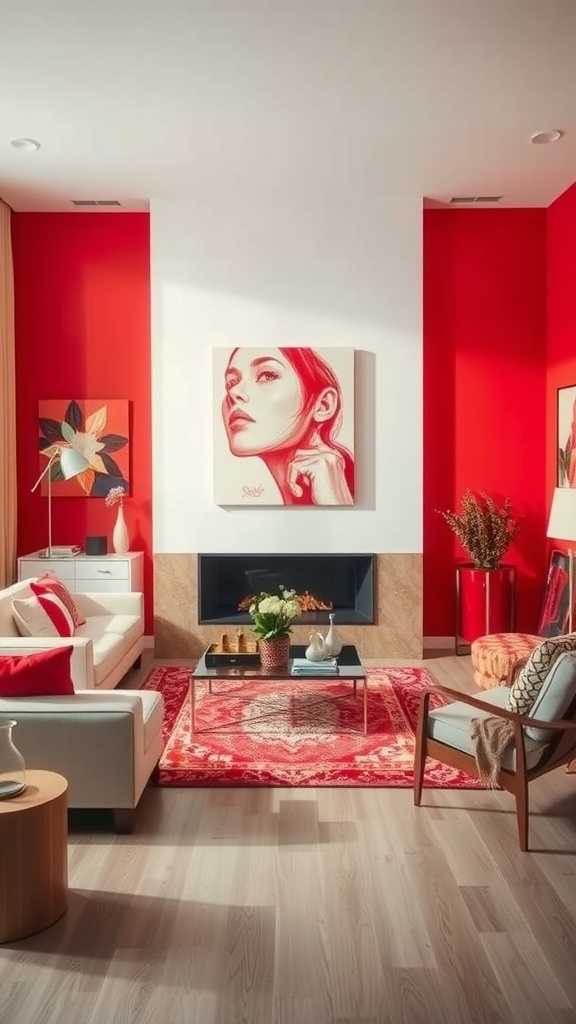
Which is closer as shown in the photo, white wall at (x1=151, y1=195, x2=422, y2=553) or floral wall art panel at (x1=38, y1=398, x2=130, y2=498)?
white wall at (x1=151, y1=195, x2=422, y2=553)

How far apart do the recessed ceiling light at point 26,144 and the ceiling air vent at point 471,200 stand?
3042 millimetres

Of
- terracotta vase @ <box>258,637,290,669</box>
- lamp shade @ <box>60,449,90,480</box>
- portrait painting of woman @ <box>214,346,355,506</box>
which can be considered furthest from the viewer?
portrait painting of woman @ <box>214,346,355,506</box>

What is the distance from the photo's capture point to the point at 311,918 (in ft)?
9.34

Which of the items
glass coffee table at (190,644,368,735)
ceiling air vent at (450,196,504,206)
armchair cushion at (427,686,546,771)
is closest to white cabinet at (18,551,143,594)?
glass coffee table at (190,644,368,735)

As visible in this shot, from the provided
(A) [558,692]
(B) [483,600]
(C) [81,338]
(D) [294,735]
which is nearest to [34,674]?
(D) [294,735]

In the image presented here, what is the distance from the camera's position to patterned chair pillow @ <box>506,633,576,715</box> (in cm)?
346

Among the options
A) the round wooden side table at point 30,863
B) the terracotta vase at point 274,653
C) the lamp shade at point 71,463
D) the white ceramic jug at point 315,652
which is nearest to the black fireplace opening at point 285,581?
the lamp shade at point 71,463

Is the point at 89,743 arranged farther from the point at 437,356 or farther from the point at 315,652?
the point at 437,356

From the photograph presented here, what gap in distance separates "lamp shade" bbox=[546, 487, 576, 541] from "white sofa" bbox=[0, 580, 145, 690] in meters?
2.65

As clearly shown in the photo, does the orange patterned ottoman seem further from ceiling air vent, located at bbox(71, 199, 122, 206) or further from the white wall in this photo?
ceiling air vent, located at bbox(71, 199, 122, 206)

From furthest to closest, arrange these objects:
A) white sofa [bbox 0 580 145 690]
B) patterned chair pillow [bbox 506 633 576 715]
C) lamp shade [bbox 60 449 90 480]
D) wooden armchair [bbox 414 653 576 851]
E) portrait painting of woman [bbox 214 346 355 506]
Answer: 1. portrait painting of woman [bbox 214 346 355 506]
2. lamp shade [bbox 60 449 90 480]
3. white sofa [bbox 0 580 145 690]
4. patterned chair pillow [bbox 506 633 576 715]
5. wooden armchair [bbox 414 653 576 851]

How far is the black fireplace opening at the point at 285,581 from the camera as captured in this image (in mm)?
6793

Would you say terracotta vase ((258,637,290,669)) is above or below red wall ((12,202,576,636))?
below

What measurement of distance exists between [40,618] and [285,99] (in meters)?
3.19
